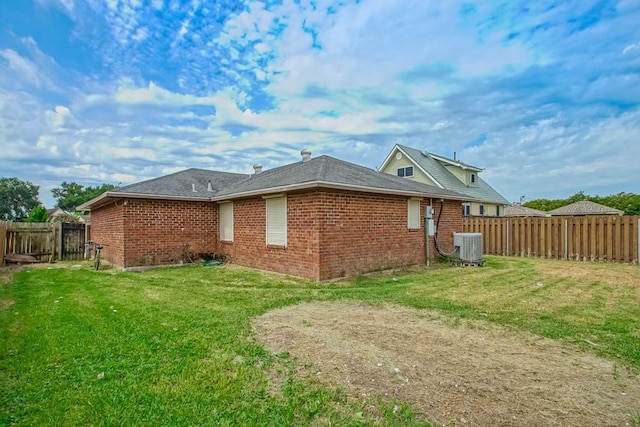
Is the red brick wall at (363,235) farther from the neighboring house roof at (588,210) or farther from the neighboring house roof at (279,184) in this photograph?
the neighboring house roof at (588,210)

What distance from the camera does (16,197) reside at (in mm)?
51531

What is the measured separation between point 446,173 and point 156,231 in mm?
21844

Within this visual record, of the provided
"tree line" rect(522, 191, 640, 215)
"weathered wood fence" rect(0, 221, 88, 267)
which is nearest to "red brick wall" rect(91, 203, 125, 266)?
"weathered wood fence" rect(0, 221, 88, 267)

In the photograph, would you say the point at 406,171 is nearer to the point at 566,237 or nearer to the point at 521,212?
the point at 566,237

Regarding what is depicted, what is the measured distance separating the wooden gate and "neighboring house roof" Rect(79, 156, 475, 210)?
1055mm

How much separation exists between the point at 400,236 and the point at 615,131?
37.2 feet

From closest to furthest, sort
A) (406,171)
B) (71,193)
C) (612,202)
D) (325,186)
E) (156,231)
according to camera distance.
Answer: (325,186) → (156,231) → (406,171) → (612,202) → (71,193)

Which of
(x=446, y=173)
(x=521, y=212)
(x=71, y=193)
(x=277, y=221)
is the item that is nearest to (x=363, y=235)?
(x=277, y=221)

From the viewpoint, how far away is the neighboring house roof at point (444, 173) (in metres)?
24.5

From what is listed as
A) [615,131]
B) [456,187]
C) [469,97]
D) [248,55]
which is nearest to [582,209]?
[456,187]

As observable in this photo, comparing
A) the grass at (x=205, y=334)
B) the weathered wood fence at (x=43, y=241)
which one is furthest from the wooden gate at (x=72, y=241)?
the grass at (x=205, y=334)

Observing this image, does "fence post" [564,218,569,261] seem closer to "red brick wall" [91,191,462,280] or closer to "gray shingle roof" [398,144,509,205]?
"red brick wall" [91,191,462,280]

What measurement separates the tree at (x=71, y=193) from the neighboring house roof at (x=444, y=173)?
4968 cm

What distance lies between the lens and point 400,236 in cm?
1087
